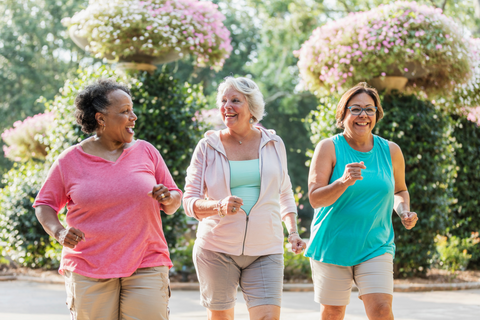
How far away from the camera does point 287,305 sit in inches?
220

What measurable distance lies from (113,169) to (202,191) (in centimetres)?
58

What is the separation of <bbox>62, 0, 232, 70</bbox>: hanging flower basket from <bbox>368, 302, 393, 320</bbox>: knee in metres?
4.53

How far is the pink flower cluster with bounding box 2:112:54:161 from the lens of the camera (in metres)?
8.44

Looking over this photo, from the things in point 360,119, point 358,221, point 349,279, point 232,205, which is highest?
point 360,119

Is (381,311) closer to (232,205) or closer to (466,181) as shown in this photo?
(232,205)

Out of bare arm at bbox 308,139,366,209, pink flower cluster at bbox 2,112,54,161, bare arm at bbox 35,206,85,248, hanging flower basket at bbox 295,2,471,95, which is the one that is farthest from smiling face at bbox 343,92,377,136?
pink flower cluster at bbox 2,112,54,161

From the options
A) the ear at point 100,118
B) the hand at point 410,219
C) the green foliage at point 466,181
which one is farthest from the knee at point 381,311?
the green foliage at point 466,181

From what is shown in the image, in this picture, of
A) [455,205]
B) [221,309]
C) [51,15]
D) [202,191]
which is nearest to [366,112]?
[202,191]

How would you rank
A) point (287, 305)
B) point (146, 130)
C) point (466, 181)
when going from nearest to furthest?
1. point (287, 305)
2. point (146, 130)
3. point (466, 181)

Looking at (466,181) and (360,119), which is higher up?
(360,119)

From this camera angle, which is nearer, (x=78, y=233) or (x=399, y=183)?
(x=78, y=233)

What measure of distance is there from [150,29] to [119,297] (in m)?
4.43

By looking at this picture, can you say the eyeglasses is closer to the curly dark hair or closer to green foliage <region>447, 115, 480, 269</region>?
the curly dark hair

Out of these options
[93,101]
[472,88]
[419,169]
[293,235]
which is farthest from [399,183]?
[472,88]
